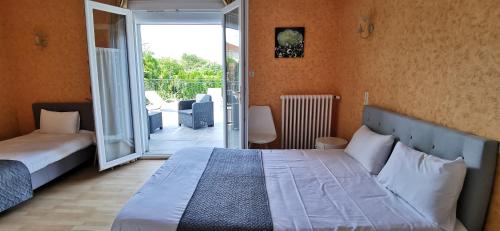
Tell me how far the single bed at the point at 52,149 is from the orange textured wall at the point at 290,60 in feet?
7.86

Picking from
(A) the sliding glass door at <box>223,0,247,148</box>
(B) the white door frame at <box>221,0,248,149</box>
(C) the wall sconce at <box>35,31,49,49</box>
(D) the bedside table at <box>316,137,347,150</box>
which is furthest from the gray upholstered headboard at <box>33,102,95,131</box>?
(D) the bedside table at <box>316,137,347,150</box>

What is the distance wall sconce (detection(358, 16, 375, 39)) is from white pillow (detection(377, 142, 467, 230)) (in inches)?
62.2

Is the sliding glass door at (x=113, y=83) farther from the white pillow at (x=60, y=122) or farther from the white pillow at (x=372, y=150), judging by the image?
the white pillow at (x=372, y=150)

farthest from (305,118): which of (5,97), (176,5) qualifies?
(5,97)

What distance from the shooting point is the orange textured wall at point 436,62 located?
1.53 metres

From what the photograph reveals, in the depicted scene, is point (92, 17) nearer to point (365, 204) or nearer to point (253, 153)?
point (253, 153)

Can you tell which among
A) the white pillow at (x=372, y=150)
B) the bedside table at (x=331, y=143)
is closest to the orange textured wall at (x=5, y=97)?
the bedside table at (x=331, y=143)

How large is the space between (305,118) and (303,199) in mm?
2188

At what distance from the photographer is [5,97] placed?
12.8 ft

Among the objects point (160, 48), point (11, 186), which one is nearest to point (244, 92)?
point (11, 186)

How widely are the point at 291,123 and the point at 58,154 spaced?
9.78ft

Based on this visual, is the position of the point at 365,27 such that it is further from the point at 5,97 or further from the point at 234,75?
the point at 5,97

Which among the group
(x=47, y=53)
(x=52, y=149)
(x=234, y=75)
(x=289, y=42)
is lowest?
(x=52, y=149)

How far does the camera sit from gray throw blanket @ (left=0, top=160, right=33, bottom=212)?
8.23 ft
